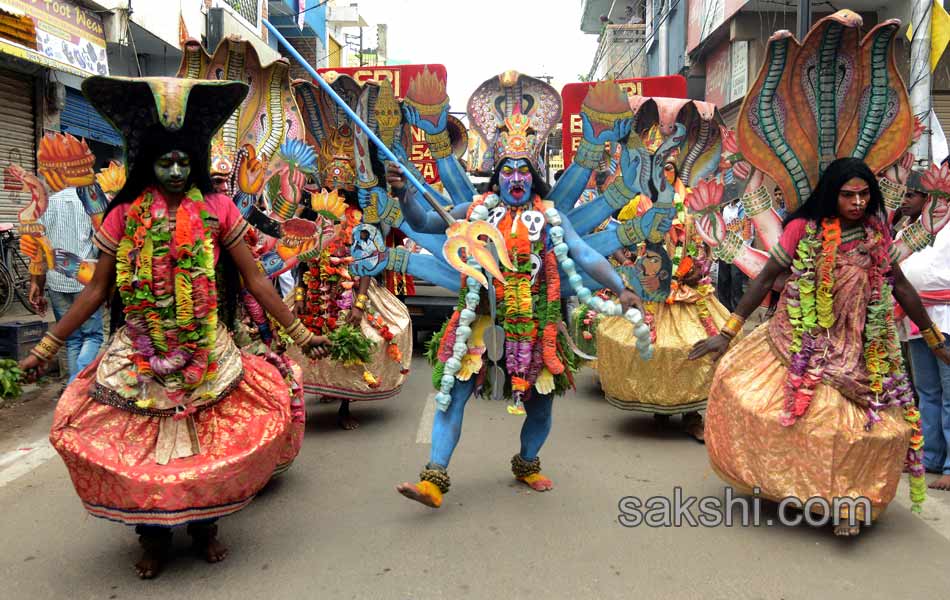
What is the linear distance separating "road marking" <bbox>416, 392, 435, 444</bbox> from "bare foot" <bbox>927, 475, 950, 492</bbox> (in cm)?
342

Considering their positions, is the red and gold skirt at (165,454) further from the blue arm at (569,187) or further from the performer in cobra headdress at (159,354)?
the blue arm at (569,187)

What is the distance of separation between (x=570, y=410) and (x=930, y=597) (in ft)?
13.1

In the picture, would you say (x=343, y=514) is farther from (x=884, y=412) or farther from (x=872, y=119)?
(x=872, y=119)

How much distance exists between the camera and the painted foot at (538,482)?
501cm

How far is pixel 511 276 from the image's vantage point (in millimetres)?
4609

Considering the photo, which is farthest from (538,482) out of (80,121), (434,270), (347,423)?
(80,121)

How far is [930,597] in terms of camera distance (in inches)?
139

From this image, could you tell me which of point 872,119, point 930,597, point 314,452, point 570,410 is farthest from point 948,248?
point 314,452

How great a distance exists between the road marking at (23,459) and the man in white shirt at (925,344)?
5.95m

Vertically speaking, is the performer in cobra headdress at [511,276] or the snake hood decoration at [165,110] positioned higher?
the snake hood decoration at [165,110]

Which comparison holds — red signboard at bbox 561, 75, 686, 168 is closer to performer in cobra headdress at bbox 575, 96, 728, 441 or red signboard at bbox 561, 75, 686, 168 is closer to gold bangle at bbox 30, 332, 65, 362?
performer in cobra headdress at bbox 575, 96, 728, 441

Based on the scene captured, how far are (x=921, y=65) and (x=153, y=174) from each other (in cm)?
944

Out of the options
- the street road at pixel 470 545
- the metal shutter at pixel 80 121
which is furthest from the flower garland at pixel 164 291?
the metal shutter at pixel 80 121

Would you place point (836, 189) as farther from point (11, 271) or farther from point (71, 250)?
point (11, 271)
